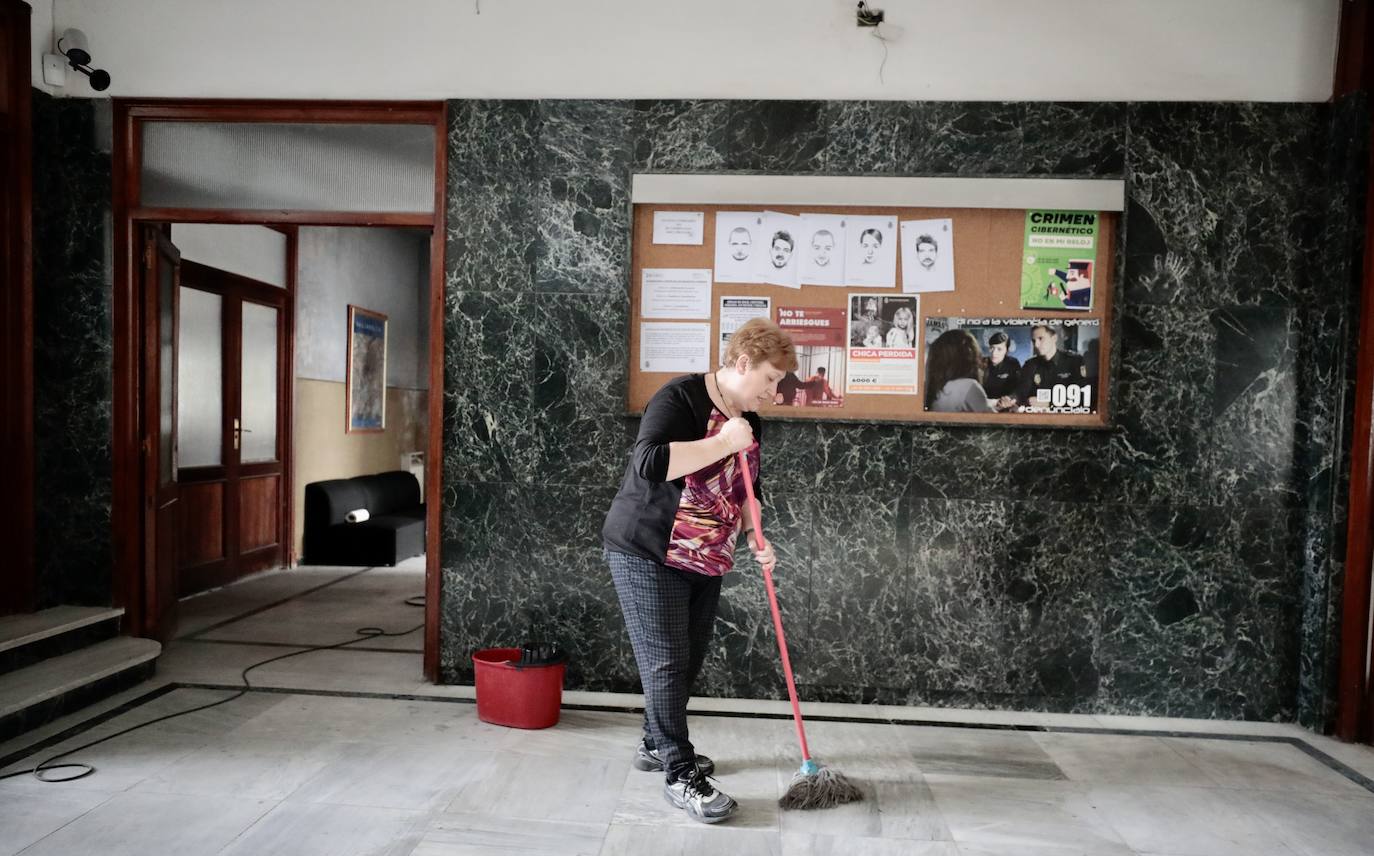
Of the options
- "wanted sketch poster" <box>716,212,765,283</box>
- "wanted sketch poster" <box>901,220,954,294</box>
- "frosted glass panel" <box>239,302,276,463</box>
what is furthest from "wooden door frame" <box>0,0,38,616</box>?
"wanted sketch poster" <box>901,220,954,294</box>

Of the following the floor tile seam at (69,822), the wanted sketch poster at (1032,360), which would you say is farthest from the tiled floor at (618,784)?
the wanted sketch poster at (1032,360)

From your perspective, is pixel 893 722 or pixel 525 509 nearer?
pixel 893 722

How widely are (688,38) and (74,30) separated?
269 cm

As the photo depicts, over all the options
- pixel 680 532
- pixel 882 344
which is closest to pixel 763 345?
pixel 680 532

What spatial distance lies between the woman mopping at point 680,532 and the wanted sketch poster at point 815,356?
105 centimetres

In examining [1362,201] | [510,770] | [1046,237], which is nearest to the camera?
[510,770]

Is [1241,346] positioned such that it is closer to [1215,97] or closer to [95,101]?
[1215,97]

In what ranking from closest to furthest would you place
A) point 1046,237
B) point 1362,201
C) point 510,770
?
point 510,770
point 1362,201
point 1046,237

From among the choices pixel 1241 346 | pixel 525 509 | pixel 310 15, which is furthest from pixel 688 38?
pixel 1241 346

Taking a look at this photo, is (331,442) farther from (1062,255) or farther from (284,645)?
(1062,255)

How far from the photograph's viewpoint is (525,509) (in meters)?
3.80

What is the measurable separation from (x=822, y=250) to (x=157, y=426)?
321 centimetres

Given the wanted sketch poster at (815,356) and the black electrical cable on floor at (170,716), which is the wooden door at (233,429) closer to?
the black electrical cable on floor at (170,716)

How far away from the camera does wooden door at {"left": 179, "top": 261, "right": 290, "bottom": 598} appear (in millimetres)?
5539
